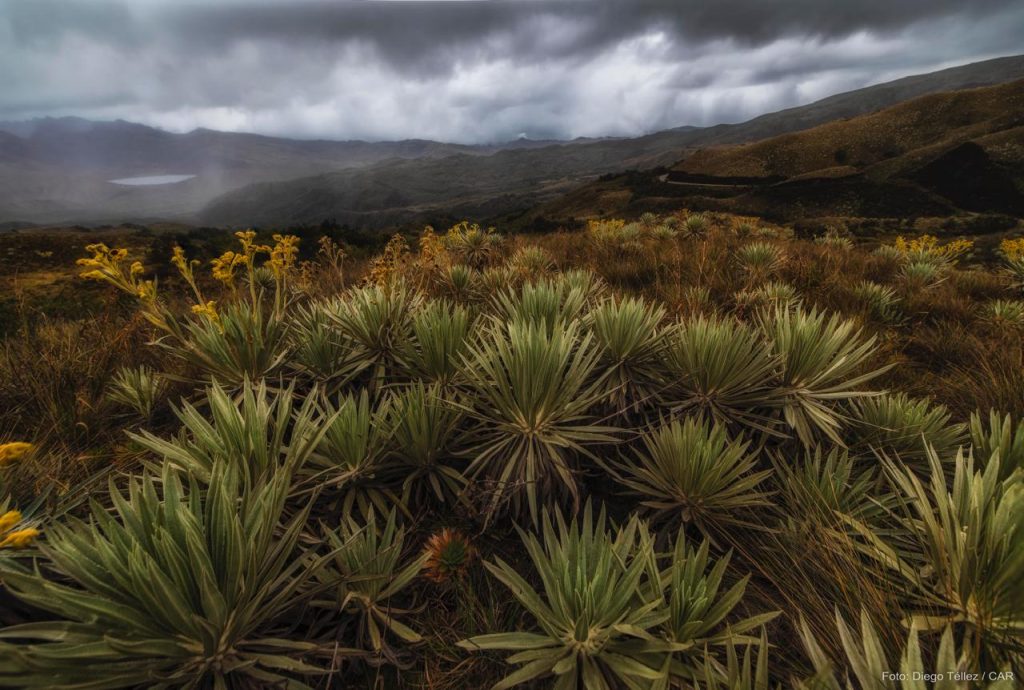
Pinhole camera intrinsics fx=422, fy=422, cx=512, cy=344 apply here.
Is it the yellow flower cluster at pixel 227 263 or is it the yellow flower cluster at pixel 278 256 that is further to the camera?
the yellow flower cluster at pixel 278 256

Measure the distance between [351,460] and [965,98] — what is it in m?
74.3

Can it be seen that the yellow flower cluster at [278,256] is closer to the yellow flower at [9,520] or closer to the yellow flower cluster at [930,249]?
the yellow flower at [9,520]

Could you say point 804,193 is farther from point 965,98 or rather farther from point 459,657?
point 459,657

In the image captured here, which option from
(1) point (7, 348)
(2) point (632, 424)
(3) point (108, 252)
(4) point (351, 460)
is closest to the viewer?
(4) point (351, 460)

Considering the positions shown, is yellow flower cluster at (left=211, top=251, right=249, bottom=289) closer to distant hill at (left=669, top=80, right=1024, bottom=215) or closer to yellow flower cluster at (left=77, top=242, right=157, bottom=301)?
yellow flower cluster at (left=77, top=242, right=157, bottom=301)

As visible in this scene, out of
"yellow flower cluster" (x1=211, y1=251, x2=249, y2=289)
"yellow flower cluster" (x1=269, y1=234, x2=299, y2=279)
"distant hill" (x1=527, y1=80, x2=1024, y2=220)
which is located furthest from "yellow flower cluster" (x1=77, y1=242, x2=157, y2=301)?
"distant hill" (x1=527, y1=80, x2=1024, y2=220)

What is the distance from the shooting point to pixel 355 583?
4.28ft

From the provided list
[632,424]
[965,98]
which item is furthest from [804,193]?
[632,424]

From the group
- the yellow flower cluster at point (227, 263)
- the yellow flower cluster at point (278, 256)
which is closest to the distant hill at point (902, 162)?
the yellow flower cluster at point (278, 256)

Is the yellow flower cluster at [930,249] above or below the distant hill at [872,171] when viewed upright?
below

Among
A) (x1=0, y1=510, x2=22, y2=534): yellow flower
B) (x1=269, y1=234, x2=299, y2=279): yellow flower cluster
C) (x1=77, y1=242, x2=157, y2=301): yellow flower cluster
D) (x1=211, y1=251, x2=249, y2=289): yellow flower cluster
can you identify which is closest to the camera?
(x1=0, y1=510, x2=22, y2=534): yellow flower

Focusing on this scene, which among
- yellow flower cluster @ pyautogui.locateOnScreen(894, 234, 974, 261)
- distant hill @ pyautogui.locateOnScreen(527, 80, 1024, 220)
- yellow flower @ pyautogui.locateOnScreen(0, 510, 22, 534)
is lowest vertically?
yellow flower cluster @ pyautogui.locateOnScreen(894, 234, 974, 261)

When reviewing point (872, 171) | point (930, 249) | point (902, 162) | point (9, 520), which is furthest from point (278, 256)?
point (902, 162)

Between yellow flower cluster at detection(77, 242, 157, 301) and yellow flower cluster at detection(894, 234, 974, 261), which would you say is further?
yellow flower cluster at detection(894, 234, 974, 261)
